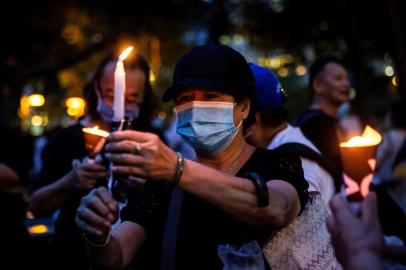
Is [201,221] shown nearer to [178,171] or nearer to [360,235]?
[178,171]

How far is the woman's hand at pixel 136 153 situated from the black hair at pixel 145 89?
235cm

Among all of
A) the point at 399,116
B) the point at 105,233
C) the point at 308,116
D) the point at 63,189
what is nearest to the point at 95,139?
the point at 105,233

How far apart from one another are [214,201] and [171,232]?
21.5 inches

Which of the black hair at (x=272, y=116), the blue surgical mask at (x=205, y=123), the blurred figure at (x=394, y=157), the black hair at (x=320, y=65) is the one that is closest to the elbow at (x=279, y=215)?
the blue surgical mask at (x=205, y=123)

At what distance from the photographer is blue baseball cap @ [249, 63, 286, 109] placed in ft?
12.4

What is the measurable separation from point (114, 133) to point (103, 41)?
16.2m

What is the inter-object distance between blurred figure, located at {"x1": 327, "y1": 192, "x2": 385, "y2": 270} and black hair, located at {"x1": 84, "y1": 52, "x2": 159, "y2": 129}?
8.90 feet

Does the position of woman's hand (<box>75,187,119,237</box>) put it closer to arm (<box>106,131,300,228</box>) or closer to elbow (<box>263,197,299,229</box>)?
arm (<box>106,131,300,228</box>)

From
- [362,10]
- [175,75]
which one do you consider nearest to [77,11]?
[362,10]

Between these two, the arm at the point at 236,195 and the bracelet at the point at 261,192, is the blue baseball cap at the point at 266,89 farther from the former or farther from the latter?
the bracelet at the point at 261,192

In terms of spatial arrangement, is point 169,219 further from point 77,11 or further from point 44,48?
point 44,48

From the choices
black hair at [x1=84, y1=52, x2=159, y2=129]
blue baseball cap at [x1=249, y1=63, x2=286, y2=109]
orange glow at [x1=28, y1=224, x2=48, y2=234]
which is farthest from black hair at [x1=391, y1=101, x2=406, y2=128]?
orange glow at [x1=28, y1=224, x2=48, y2=234]

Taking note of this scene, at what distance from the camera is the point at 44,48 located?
22.2 m

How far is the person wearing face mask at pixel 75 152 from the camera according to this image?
3646 millimetres
